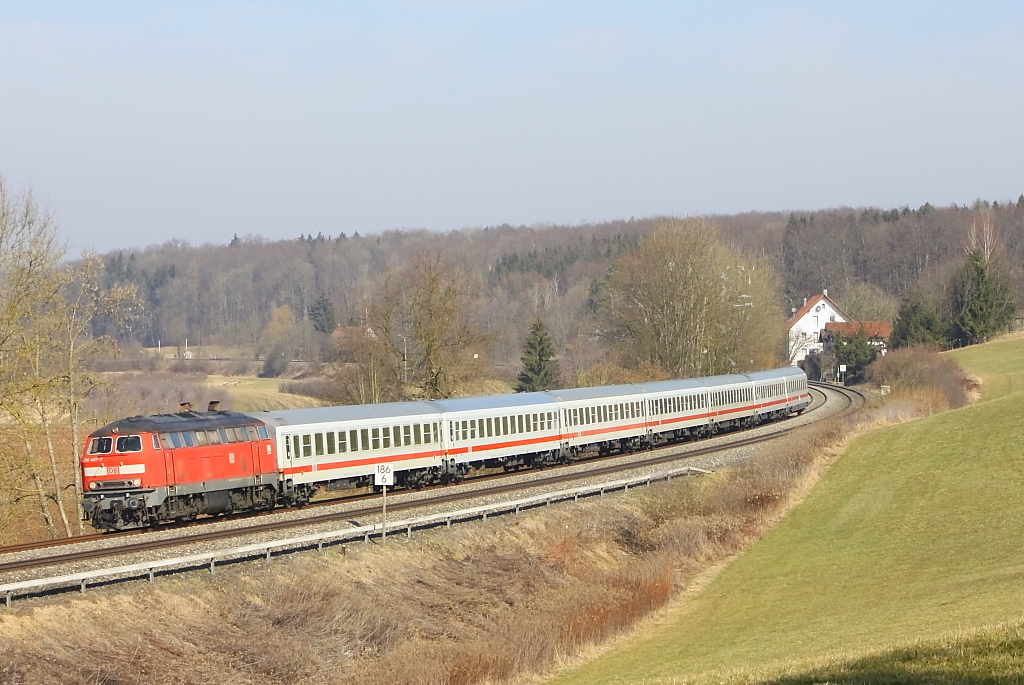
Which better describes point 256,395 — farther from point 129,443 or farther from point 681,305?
point 129,443

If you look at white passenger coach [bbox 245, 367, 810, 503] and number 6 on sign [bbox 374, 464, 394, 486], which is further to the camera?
white passenger coach [bbox 245, 367, 810, 503]

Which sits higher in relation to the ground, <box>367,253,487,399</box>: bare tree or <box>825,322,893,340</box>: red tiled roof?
<box>367,253,487,399</box>: bare tree

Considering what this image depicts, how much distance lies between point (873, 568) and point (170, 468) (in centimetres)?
1871

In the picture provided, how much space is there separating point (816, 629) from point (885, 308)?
4725 inches

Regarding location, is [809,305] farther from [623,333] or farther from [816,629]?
[816,629]

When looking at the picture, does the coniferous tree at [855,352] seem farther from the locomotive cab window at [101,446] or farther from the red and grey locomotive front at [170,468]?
the locomotive cab window at [101,446]

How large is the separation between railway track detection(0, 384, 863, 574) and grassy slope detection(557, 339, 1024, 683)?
7578mm

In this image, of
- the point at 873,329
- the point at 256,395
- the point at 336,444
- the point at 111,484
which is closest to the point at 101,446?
the point at 111,484

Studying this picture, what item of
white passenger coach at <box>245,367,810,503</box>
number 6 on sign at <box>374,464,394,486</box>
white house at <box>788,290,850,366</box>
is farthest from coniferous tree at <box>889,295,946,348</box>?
number 6 on sign at <box>374,464,394,486</box>

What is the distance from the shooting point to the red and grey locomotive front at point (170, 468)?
29.4 metres

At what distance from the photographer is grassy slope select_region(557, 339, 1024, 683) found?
20.5 metres

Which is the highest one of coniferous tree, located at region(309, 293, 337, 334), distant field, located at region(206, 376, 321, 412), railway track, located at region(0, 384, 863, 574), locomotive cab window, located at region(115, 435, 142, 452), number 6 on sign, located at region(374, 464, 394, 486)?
coniferous tree, located at region(309, 293, 337, 334)

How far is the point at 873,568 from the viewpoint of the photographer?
3011cm

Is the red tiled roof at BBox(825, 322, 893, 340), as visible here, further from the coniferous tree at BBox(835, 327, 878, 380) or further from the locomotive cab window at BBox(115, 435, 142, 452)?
the locomotive cab window at BBox(115, 435, 142, 452)
